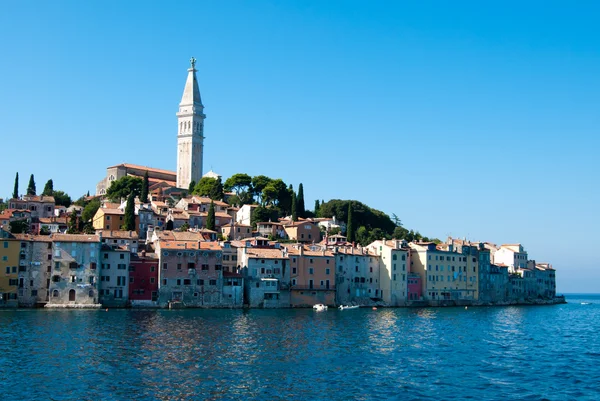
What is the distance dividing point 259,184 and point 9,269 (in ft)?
158

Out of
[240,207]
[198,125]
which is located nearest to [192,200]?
[240,207]

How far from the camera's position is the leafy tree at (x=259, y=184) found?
10381 cm

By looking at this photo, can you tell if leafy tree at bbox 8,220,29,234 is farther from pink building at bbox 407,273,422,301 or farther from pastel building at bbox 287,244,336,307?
pink building at bbox 407,273,422,301

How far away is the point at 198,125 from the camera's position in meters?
116

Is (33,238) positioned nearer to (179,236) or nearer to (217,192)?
(179,236)

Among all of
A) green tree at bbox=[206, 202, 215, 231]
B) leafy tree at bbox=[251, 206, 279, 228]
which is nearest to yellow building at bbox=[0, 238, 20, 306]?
green tree at bbox=[206, 202, 215, 231]

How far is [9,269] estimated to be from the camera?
6038cm

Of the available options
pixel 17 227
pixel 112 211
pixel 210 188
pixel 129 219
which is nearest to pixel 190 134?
pixel 210 188

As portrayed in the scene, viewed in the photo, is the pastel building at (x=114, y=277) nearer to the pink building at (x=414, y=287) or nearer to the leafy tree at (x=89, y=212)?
the leafy tree at (x=89, y=212)

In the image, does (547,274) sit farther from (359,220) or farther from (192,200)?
(192,200)

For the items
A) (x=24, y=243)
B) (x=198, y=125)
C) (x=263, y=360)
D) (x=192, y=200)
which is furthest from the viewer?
(x=198, y=125)

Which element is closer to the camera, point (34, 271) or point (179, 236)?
point (34, 271)

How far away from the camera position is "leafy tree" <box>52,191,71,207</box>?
98.4m

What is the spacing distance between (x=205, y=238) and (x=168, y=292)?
1344cm
